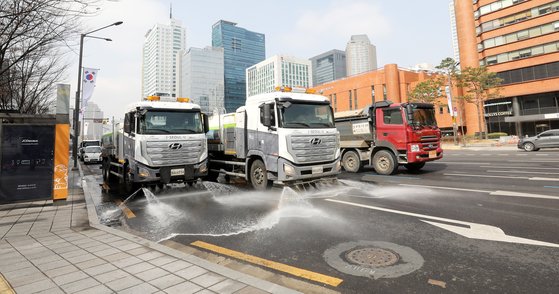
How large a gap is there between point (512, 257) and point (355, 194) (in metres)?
4.63

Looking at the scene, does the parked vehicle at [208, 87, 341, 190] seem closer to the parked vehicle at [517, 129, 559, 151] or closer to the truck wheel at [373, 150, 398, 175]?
the truck wheel at [373, 150, 398, 175]

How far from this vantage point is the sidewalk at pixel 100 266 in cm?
314

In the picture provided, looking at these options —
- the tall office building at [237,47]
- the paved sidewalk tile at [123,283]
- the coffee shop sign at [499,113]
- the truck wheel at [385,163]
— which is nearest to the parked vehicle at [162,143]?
the paved sidewalk tile at [123,283]

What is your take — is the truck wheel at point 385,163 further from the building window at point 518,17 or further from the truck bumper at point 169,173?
the building window at point 518,17

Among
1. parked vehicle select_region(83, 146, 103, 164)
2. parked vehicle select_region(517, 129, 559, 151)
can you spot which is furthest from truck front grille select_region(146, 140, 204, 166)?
parked vehicle select_region(517, 129, 559, 151)

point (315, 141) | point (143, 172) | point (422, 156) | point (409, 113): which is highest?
point (409, 113)

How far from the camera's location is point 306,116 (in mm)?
8664

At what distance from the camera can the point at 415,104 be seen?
11320mm

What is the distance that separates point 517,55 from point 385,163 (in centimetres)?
4650

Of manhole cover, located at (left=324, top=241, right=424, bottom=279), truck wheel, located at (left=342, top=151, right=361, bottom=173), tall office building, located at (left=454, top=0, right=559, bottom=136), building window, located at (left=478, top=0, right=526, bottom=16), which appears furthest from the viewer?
building window, located at (left=478, top=0, right=526, bottom=16)

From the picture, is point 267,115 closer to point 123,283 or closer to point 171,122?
point 171,122

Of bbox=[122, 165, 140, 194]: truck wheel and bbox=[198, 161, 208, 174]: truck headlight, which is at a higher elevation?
bbox=[198, 161, 208, 174]: truck headlight

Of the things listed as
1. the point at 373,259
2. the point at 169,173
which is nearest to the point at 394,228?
the point at 373,259

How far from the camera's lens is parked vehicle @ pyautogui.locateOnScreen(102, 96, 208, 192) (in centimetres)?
845
